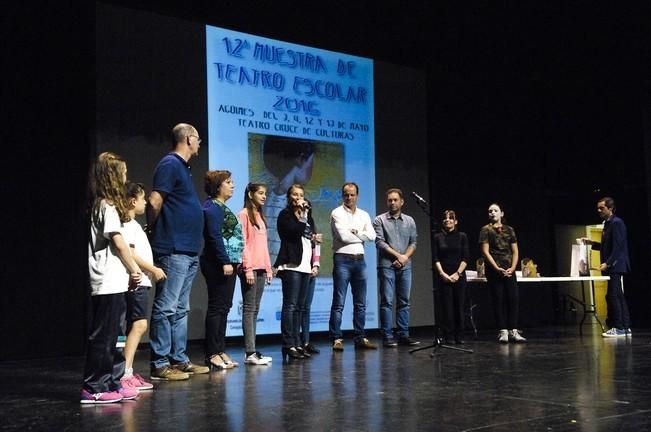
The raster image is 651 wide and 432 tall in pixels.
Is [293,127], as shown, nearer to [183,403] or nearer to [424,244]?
[424,244]

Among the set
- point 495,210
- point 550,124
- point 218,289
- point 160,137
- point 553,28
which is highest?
point 553,28

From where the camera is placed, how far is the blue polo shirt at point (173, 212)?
386cm

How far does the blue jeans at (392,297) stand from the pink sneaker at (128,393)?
2863 millimetres

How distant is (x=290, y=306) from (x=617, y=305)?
11.5ft

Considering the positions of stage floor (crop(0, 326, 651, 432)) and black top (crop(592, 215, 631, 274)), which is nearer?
stage floor (crop(0, 326, 651, 432))

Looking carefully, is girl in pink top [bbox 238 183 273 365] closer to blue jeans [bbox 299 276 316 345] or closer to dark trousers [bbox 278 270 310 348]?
dark trousers [bbox 278 270 310 348]

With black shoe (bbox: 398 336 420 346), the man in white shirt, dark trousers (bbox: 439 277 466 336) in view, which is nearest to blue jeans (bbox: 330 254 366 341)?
the man in white shirt

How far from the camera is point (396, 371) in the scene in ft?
13.6

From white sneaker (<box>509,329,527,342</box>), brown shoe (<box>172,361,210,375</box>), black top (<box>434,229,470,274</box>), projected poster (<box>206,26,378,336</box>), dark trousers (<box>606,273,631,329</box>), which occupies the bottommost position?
white sneaker (<box>509,329,527,342</box>)

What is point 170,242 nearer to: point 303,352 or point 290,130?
point 303,352

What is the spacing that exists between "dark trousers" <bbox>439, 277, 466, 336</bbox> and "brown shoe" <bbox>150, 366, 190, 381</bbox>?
273cm

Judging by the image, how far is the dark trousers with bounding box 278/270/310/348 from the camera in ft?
16.6

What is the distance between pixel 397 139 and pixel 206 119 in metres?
2.43

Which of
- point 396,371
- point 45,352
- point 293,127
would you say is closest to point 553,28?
point 293,127
